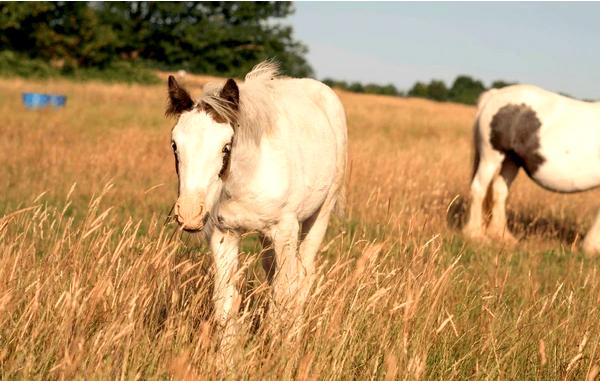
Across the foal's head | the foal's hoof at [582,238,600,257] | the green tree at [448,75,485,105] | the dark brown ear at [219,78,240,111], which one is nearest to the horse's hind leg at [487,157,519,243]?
the foal's hoof at [582,238,600,257]

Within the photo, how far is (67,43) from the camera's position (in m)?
37.6

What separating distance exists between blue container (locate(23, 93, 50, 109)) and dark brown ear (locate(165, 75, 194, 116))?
15340mm

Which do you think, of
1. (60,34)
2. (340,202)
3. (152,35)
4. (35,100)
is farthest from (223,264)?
(152,35)

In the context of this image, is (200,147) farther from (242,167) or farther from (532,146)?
(532,146)

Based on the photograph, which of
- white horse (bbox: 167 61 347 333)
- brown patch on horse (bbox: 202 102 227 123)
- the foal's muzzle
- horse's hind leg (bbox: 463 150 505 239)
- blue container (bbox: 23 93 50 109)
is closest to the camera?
the foal's muzzle

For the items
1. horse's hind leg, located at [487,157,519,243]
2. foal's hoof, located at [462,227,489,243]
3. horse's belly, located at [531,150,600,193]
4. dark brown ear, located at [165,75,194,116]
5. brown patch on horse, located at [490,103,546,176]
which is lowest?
foal's hoof, located at [462,227,489,243]

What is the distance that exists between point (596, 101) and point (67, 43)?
33713 millimetres

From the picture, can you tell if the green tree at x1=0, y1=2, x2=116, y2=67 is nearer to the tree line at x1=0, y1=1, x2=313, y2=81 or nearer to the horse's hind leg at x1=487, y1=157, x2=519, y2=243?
the tree line at x1=0, y1=1, x2=313, y2=81

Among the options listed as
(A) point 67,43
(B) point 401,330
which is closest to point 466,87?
(A) point 67,43

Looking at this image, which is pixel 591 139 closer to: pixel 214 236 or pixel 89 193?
pixel 214 236

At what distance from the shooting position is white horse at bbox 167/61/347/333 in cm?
323

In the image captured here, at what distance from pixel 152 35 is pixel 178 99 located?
4201 cm

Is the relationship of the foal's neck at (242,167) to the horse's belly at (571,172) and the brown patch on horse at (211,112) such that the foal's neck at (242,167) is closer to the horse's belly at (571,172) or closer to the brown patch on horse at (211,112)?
the brown patch on horse at (211,112)

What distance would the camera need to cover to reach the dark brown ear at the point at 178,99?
340cm
